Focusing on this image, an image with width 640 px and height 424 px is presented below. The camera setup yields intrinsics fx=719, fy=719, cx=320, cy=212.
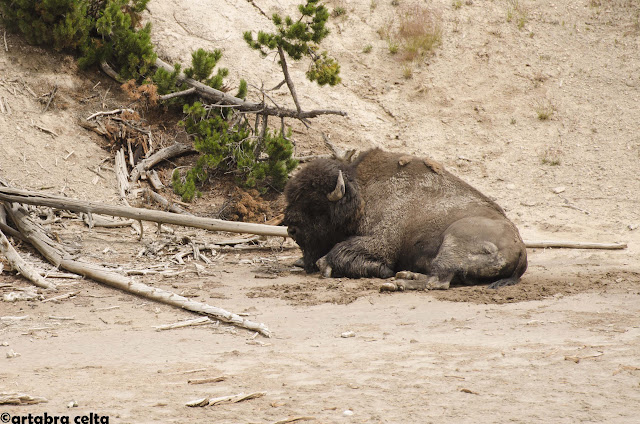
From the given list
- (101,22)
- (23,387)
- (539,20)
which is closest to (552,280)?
(23,387)

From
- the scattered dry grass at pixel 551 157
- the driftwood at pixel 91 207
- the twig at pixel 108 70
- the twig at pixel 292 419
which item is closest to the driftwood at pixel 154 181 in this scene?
the twig at pixel 108 70

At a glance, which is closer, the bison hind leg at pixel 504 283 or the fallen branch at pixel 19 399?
the fallen branch at pixel 19 399

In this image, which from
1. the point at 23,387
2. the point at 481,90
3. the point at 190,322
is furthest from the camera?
the point at 481,90

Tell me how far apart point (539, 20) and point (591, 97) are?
309 centimetres

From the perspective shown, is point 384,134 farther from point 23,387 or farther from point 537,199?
point 23,387

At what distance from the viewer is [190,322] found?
6.43 meters

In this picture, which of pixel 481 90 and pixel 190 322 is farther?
pixel 481 90

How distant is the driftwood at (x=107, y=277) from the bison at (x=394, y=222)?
216 centimetres

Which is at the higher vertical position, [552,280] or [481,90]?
[481,90]

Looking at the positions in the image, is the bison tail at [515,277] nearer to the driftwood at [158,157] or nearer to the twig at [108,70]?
the driftwood at [158,157]

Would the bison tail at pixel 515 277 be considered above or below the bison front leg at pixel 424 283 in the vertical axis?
above

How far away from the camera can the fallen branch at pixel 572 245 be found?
1047 centimetres

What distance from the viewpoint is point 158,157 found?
43.5ft

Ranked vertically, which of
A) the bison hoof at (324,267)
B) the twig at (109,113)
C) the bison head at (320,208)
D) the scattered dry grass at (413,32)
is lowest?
the bison hoof at (324,267)
